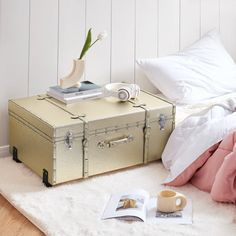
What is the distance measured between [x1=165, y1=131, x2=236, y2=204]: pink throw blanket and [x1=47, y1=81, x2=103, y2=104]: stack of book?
25.1 inches

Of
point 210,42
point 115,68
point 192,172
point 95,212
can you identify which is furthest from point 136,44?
point 95,212

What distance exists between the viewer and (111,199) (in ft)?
10.2

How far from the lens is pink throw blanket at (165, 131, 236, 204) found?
10.0 ft

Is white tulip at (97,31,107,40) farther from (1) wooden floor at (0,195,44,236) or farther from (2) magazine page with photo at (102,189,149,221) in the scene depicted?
(1) wooden floor at (0,195,44,236)

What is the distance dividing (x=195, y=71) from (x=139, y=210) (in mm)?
1264

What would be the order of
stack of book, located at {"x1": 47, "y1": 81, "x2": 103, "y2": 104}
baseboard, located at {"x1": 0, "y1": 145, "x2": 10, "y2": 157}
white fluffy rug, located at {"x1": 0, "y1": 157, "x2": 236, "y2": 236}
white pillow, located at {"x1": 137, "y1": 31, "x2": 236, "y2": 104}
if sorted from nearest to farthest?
white fluffy rug, located at {"x1": 0, "y1": 157, "x2": 236, "y2": 236}
stack of book, located at {"x1": 47, "y1": 81, "x2": 103, "y2": 104}
baseboard, located at {"x1": 0, "y1": 145, "x2": 10, "y2": 157}
white pillow, located at {"x1": 137, "y1": 31, "x2": 236, "y2": 104}

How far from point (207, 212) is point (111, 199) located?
1.43ft

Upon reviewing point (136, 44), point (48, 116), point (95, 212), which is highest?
point (136, 44)

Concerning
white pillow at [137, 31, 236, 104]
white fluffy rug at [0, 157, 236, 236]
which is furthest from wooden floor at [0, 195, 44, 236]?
white pillow at [137, 31, 236, 104]

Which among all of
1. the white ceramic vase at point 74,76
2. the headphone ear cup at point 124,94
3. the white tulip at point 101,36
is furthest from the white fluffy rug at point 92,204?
the white tulip at point 101,36

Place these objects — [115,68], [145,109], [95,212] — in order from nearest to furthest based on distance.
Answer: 1. [95,212]
2. [145,109]
3. [115,68]

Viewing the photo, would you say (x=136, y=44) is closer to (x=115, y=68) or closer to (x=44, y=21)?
(x=115, y=68)

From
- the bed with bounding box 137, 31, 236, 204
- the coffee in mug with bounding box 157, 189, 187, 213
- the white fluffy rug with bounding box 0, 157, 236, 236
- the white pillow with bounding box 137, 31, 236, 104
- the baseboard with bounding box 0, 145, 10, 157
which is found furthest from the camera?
the white pillow with bounding box 137, 31, 236, 104

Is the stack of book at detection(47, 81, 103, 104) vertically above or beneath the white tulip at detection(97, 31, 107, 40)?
beneath
